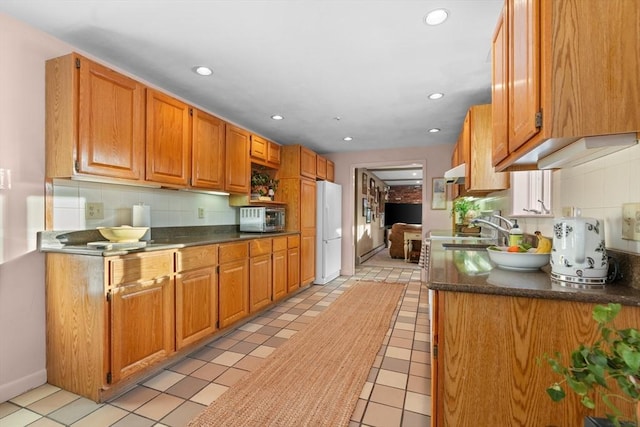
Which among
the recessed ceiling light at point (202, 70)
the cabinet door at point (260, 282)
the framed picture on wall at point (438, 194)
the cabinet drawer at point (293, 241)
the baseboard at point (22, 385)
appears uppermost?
the recessed ceiling light at point (202, 70)

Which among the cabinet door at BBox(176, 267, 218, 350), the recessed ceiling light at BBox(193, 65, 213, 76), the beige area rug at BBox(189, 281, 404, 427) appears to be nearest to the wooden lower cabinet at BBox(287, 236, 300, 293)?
the beige area rug at BBox(189, 281, 404, 427)

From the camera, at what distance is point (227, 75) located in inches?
99.7

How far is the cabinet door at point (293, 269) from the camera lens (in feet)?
12.8

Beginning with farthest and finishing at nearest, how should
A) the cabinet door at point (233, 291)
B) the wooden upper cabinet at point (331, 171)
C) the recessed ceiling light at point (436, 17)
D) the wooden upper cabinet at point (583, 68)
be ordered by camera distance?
the wooden upper cabinet at point (331, 171), the cabinet door at point (233, 291), the recessed ceiling light at point (436, 17), the wooden upper cabinet at point (583, 68)

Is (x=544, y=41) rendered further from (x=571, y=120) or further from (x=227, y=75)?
(x=227, y=75)

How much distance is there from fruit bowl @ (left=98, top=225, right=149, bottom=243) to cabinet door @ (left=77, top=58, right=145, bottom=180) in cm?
38

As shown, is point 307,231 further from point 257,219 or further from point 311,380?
point 311,380

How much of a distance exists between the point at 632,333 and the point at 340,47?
2.13 meters

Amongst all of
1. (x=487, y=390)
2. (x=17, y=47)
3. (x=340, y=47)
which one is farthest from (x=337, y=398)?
(x=17, y=47)

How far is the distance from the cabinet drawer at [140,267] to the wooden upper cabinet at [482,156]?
251 centimetres

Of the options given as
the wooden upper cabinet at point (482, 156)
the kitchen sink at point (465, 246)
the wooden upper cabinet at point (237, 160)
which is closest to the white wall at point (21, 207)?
the wooden upper cabinet at point (237, 160)

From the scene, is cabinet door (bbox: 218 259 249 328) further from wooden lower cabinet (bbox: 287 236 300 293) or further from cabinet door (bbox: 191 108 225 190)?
wooden lower cabinet (bbox: 287 236 300 293)

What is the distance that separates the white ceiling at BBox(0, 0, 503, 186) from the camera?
172 centimetres

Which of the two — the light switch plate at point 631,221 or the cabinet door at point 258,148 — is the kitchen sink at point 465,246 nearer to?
the light switch plate at point 631,221
